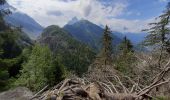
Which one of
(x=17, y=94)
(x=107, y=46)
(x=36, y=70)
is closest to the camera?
(x=17, y=94)

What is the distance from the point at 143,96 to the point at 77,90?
80 centimetres

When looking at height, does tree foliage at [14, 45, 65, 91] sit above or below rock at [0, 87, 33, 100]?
below

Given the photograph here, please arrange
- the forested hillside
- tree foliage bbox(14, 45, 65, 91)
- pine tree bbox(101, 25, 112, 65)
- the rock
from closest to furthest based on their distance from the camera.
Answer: the forested hillside → the rock → tree foliage bbox(14, 45, 65, 91) → pine tree bbox(101, 25, 112, 65)

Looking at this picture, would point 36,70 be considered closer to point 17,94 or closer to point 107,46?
point 107,46

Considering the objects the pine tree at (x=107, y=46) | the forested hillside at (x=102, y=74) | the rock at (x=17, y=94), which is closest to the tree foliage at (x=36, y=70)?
the forested hillside at (x=102, y=74)

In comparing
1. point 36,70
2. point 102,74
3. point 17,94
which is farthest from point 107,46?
point 17,94

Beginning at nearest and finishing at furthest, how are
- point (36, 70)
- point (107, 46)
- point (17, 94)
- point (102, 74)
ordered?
point (17, 94) < point (102, 74) < point (36, 70) < point (107, 46)

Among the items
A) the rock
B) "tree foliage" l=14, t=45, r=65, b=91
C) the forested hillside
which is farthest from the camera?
"tree foliage" l=14, t=45, r=65, b=91

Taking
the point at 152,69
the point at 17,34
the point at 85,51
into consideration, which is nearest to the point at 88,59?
the point at 85,51

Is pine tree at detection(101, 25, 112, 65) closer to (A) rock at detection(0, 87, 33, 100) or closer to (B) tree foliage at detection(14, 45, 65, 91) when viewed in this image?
(B) tree foliage at detection(14, 45, 65, 91)

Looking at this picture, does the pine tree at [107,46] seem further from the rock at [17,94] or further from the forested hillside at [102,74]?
the rock at [17,94]

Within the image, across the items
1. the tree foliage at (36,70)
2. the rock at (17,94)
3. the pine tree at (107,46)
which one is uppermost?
the pine tree at (107,46)

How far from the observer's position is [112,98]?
3.68 meters

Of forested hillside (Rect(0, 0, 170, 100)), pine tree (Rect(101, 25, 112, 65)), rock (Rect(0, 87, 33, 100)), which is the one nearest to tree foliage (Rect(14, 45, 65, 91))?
forested hillside (Rect(0, 0, 170, 100))
